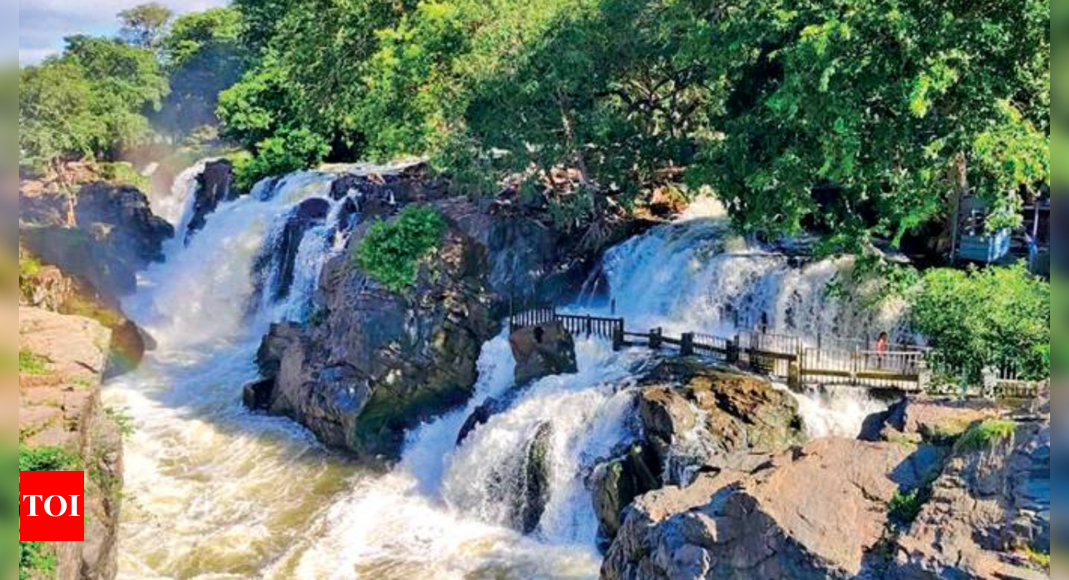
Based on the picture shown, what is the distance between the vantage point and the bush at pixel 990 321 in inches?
558

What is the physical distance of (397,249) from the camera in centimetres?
2234

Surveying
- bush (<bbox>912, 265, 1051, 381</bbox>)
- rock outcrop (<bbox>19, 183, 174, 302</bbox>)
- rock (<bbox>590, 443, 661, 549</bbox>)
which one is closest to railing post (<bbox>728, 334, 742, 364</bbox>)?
A: rock (<bbox>590, 443, 661, 549</bbox>)

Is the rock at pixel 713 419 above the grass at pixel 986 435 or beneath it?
beneath

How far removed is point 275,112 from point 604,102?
21953mm

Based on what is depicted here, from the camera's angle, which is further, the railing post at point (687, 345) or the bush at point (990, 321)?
the railing post at point (687, 345)

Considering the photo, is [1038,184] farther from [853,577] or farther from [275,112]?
[275,112]

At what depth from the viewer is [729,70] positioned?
18812 millimetres

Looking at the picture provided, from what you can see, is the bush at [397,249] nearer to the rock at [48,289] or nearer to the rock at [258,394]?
the rock at [258,394]

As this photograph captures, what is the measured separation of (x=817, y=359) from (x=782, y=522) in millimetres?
8222

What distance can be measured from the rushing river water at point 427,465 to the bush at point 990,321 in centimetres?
185

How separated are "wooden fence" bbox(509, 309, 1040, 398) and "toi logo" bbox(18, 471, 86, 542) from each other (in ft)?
37.9

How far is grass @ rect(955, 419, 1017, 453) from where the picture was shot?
30.1 feet

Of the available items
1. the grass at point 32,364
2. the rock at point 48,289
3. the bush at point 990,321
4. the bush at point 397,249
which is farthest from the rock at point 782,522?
the rock at point 48,289

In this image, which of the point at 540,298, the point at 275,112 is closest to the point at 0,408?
the point at 540,298
